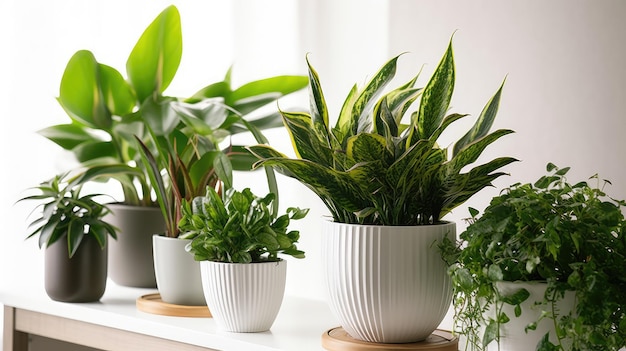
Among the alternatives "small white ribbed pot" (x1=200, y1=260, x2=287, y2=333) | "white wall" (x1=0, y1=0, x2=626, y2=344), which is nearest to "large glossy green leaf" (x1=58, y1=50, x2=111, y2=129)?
"white wall" (x1=0, y1=0, x2=626, y2=344)

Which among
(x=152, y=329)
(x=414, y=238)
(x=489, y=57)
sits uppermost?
(x=489, y=57)

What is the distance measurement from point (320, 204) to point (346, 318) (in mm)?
842

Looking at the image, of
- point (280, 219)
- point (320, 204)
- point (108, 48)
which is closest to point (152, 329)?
point (280, 219)

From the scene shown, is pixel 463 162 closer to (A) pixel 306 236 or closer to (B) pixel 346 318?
(B) pixel 346 318

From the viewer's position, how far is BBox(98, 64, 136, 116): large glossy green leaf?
4.82 ft

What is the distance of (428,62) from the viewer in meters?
1.58

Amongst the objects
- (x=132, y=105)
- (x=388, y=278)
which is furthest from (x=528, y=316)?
(x=132, y=105)

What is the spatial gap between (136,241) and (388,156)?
69 cm

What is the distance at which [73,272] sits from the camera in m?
1.31

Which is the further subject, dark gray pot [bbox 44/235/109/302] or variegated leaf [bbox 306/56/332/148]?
dark gray pot [bbox 44/235/109/302]

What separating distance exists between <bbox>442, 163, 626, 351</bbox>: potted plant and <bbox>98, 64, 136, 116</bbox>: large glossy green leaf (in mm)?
852

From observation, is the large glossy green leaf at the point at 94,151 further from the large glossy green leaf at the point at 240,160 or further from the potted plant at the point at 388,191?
the potted plant at the point at 388,191

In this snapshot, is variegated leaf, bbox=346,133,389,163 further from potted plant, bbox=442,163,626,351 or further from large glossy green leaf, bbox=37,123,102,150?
large glossy green leaf, bbox=37,123,102,150

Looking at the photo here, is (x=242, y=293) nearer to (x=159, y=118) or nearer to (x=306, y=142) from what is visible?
(x=306, y=142)
